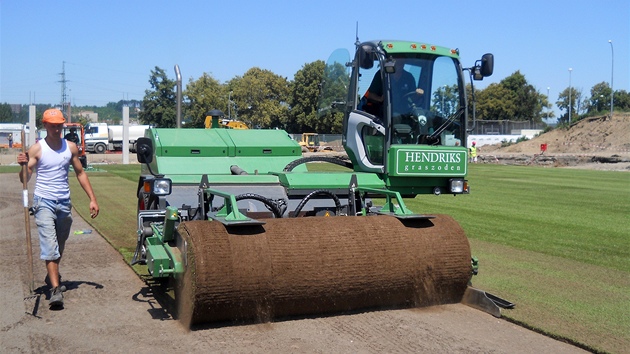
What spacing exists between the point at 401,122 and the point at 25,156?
5272mm

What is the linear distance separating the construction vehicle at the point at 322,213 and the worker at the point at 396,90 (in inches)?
3.0

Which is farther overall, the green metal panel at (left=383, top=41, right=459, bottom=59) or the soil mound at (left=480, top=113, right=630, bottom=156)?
the soil mound at (left=480, top=113, right=630, bottom=156)

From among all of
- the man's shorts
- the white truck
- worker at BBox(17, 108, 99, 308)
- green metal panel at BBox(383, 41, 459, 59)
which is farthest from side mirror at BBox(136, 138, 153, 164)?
the white truck

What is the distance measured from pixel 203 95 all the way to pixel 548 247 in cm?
3871

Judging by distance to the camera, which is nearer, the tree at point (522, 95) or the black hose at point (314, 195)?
the black hose at point (314, 195)

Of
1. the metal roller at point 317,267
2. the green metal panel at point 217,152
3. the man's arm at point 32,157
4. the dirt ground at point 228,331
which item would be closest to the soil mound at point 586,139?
the green metal panel at point 217,152

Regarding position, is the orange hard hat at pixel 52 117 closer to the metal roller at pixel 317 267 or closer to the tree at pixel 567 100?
the metal roller at pixel 317 267

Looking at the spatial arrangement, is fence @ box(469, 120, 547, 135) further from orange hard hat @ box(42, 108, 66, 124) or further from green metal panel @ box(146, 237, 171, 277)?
green metal panel @ box(146, 237, 171, 277)

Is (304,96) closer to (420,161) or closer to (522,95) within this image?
(522,95)

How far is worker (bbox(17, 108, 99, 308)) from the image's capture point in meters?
7.71

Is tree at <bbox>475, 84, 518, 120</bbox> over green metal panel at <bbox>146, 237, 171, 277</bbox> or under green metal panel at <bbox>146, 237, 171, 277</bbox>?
over

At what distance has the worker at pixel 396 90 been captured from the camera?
10.7 metres

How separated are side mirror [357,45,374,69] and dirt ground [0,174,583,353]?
405cm

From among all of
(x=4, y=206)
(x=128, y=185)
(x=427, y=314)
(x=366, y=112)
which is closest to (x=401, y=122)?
(x=366, y=112)
